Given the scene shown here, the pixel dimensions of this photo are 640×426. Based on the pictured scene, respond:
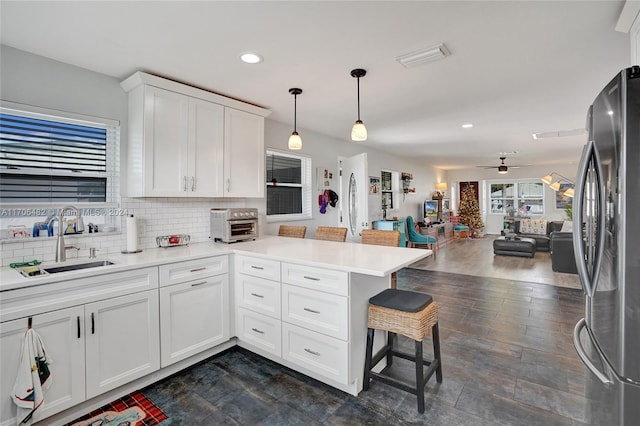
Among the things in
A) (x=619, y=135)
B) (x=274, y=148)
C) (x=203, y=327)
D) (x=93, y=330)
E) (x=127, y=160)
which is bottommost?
(x=203, y=327)

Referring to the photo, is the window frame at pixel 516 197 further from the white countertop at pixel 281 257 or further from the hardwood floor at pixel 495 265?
the white countertop at pixel 281 257

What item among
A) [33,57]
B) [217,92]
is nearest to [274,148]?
[217,92]

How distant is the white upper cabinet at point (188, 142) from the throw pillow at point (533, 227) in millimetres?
8551

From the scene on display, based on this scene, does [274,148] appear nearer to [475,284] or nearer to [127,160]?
[127,160]

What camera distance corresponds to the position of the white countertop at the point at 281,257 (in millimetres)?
1832

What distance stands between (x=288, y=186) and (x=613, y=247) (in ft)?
12.3

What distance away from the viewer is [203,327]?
8.30 ft

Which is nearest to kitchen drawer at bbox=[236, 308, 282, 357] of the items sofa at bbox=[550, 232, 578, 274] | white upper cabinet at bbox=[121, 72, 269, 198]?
white upper cabinet at bbox=[121, 72, 269, 198]

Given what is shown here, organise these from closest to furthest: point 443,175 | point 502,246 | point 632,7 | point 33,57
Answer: point 632,7 → point 33,57 → point 502,246 → point 443,175

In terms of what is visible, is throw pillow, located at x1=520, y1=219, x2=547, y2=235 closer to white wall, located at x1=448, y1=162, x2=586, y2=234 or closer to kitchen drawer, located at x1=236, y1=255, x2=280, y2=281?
white wall, located at x1=448, y1=162, x2=586, y2=234

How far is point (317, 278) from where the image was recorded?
2.13 metres

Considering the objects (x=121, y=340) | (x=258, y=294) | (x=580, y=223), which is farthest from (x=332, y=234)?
(x=580, y=223)

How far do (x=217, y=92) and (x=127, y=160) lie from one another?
1064mm

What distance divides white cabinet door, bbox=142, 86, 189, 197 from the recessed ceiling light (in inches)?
30.2
